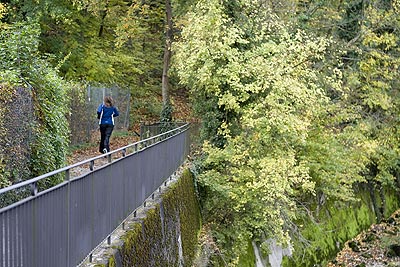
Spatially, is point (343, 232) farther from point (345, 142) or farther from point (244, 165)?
point (244, 165)

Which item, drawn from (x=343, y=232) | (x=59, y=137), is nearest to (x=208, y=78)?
(x=59, y=137)

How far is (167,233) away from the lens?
10578mm

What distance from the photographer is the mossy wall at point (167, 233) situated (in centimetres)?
780

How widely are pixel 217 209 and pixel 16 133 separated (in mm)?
8926

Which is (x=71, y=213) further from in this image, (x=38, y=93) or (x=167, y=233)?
(x=38, y=93)

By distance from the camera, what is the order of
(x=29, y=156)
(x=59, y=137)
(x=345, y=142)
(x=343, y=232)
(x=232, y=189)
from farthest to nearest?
(x=343, y=232) < (x=345, y=142) < (x=232, y=189) < (x=59, y=137) < (x=29, y=156)

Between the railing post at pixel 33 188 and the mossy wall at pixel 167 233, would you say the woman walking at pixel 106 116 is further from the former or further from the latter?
the railing post at pixel 33 188

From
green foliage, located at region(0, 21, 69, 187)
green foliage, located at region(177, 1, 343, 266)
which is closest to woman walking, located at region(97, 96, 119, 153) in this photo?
green foliage, located at region(177, 1, 343, 266)

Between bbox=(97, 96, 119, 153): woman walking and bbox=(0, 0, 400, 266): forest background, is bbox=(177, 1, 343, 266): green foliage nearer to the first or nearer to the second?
bbox=(0, 0, 400, 266): forest background

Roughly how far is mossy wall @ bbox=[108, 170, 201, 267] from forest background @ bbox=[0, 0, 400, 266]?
4.52 ft

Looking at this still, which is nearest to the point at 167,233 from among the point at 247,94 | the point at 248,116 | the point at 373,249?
the point at 248,116

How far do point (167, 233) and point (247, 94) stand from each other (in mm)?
6821

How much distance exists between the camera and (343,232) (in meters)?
24.7

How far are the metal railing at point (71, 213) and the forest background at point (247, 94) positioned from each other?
1795mm
